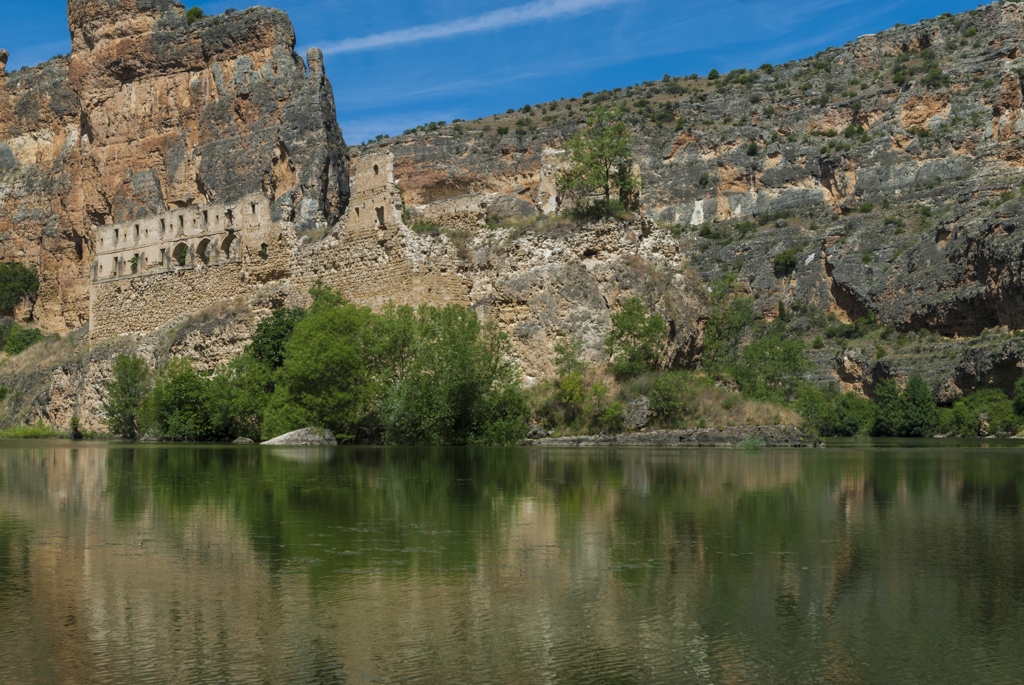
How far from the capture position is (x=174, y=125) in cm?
7956

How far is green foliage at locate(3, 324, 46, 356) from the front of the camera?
79.4 metres

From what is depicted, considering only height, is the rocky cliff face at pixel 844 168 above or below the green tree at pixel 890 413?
above

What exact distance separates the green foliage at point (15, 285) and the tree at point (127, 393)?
44.1 metres

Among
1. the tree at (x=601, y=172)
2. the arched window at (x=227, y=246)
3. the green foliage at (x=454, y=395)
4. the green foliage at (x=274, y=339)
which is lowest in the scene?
the green foliage at (x=454, y=395)

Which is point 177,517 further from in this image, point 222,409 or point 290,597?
point 222,409

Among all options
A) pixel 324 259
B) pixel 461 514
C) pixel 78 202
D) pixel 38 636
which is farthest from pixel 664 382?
pixel 78 202

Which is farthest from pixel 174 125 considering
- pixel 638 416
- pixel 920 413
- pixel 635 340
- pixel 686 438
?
pixel 920 413

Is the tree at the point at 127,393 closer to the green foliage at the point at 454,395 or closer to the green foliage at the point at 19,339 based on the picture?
the green foliage at the point at 454,395

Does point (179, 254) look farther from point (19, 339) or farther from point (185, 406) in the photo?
point (19, 339)

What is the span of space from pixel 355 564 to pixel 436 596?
1520mm

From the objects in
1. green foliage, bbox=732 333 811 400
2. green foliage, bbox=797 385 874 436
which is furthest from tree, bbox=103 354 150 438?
green foliage, bbox=797 385 874 436

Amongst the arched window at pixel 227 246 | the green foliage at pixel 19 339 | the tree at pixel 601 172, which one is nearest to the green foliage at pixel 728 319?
the tree at pixel 601 172

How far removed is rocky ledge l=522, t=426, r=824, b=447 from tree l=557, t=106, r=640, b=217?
1045 centimetres

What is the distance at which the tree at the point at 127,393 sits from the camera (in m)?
49.3
